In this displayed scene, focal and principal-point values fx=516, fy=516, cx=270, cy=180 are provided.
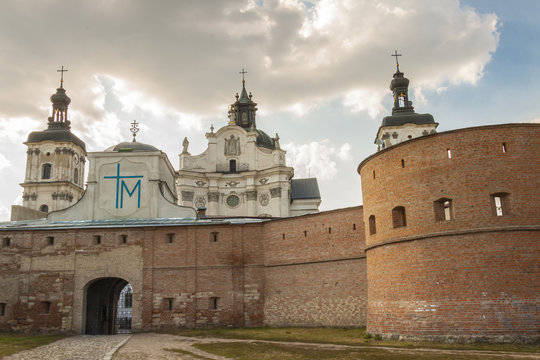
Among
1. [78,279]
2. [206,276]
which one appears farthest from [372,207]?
[78,279]

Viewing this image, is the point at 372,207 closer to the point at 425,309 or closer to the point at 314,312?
the point at 425,309

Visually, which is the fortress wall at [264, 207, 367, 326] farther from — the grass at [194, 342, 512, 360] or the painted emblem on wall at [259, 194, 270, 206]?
the painted emblem on wall at [259, 194, 270, 206]

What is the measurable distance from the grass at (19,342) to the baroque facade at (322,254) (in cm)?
110

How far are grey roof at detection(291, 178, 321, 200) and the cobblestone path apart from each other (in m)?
31.0

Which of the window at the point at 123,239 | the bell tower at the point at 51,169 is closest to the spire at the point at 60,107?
the bell tower at the point at 51,169

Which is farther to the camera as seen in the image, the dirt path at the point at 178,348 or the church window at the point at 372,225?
the church window at the point at 372,225

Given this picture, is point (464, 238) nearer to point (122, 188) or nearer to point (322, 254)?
point (322, 254)

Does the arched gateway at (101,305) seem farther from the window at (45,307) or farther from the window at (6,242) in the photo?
the window at (6,242)

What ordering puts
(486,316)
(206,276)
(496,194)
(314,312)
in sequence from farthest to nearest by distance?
(206,276), (314,312), (496,194), (486,316)

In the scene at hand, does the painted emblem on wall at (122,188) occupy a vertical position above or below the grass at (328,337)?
above

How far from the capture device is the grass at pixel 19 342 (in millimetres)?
17422

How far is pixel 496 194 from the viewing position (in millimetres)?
15523

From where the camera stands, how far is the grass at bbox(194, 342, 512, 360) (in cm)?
1277

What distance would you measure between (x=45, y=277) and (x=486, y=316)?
1933 centimetres
